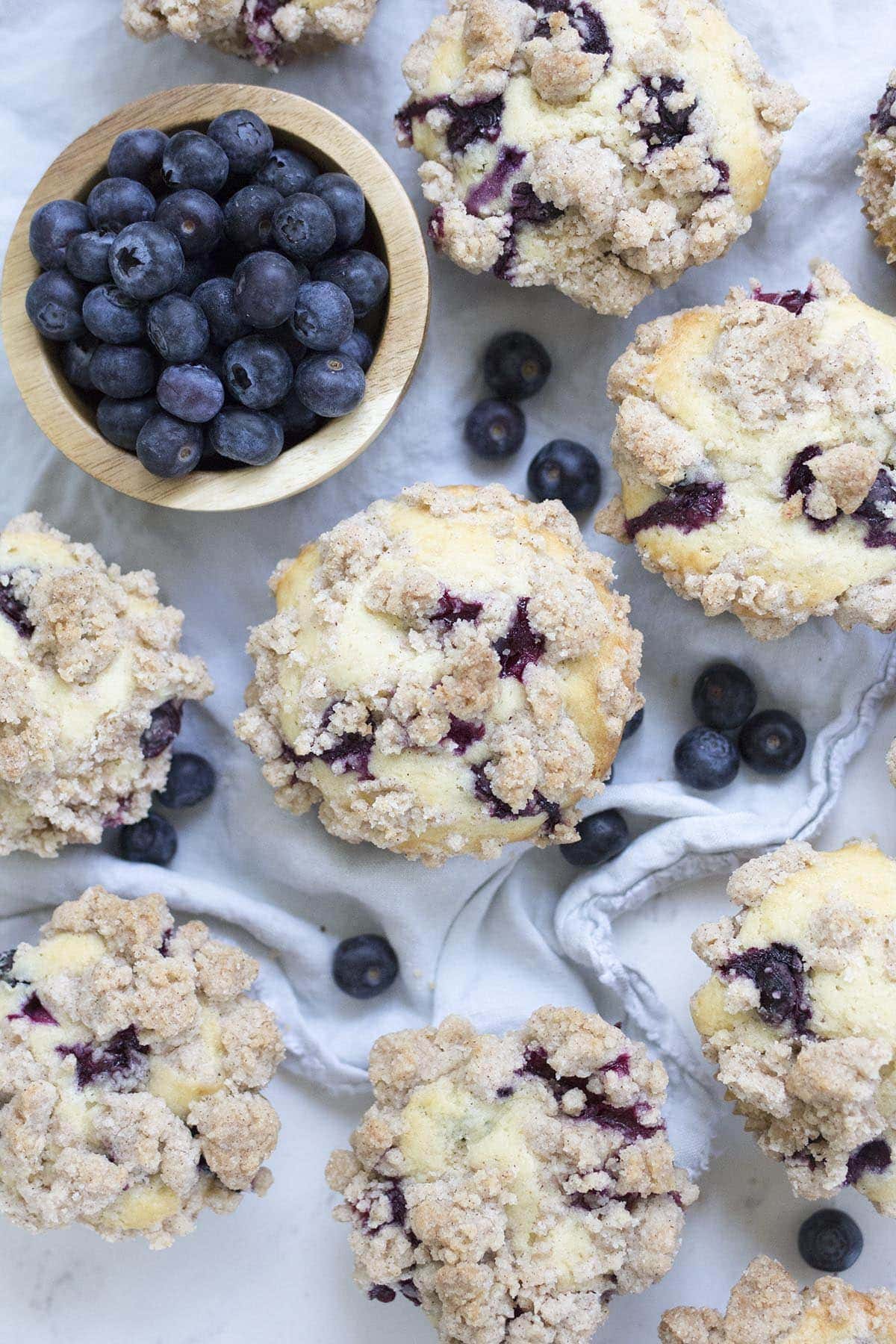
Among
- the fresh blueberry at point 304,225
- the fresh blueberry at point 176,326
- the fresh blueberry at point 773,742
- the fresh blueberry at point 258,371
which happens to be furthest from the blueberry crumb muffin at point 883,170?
the fresh blueberry at point 176,326

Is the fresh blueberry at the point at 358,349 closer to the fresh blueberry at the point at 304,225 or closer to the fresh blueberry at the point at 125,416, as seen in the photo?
the fresh blueberry at the point at 304,225

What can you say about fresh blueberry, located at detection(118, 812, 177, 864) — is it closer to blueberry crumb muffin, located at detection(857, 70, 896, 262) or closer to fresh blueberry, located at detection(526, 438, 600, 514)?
fresh blueberry, located at detection(526, 438, 600, 514)

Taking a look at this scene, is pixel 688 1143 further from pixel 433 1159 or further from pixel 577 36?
pixel 577 36

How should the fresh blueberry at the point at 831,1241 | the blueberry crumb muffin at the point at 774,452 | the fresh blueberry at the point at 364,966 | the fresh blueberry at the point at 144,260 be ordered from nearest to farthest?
1. the fresh blueberry at the point at 144,260
2. the blueberry crumb muffin at the point at 774,452
3. the fresh blueberry at the point at 831,1241
4. the fresh blueberry at the point at 364,966

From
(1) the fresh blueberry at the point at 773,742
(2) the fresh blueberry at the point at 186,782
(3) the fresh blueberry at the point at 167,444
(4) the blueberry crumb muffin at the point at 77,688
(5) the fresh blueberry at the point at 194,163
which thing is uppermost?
(5) the fresh blueberry at the point at 194,163

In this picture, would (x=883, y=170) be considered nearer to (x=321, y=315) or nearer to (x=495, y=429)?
(x=495, y=429)

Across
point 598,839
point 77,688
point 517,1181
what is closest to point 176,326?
point 77,688

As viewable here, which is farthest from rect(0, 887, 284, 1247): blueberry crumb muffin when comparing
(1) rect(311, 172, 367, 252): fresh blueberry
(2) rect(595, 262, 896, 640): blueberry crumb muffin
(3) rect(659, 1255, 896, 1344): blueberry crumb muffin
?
(1) rect(311, 172, 367, 252): fresh blueberry

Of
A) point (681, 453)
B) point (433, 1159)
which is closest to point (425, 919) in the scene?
point (433, 1159)
